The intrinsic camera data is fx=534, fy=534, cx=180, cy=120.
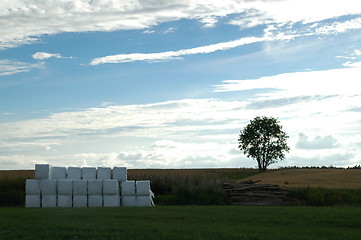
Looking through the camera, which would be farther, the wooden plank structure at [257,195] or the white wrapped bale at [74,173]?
the wooden plank structure at [257,195]

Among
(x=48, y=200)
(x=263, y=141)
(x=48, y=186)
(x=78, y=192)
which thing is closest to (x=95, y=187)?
(x=78, y=192)

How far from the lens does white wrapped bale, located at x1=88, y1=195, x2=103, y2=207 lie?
32062 millimetres

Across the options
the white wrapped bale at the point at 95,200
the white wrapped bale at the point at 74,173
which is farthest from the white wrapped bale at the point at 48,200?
the white wrapped bale at the point at 95,200

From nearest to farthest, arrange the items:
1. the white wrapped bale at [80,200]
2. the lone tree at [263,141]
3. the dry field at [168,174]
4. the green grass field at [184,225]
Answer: the green grass field at [184,225] < the white wrapped bale at [80,200] < the dry field at [168,174] < the lone tree at [263,141]

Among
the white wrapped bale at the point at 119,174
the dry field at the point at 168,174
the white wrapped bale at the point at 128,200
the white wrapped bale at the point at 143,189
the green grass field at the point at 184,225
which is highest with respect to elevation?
the dry field at the point at 168,174

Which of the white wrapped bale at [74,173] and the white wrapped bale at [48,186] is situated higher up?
the white wrapped bale at [74,173]

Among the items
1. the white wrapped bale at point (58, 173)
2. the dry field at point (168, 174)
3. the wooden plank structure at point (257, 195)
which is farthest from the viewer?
the dry field at point (168, 174)

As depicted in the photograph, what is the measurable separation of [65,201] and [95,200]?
177 centimetres

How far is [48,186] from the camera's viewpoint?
3200 centimetres

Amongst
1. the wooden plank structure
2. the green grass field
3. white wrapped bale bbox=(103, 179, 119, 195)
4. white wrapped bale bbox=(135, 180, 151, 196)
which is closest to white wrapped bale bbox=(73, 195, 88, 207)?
white wrapped bale bbox=(103, 179, 119, 195)

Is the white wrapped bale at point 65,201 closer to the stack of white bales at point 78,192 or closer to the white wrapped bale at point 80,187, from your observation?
the stack of white bales at point 78,192

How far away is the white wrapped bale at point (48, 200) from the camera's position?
31.9 metres

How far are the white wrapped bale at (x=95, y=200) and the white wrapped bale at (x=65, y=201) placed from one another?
44.2 inches

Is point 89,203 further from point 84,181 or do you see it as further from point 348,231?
point 348,231
